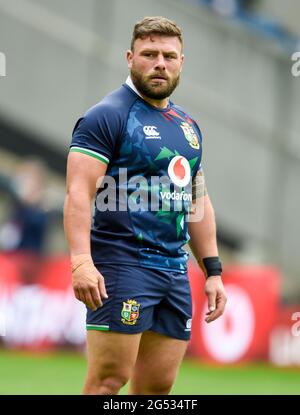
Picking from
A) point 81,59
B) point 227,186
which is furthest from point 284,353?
point 81,59

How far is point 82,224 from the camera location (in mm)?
5590

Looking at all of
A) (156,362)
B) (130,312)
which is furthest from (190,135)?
(156,362)

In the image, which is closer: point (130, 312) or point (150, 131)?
point (130, 312)

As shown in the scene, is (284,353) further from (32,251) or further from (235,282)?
(32,251)

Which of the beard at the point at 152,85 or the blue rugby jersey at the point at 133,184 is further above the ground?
the beard at the point at 152,85

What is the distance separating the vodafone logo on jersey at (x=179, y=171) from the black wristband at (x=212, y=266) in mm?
565

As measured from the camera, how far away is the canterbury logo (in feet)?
19.1

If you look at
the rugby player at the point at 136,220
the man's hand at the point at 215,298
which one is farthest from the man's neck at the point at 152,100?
the man's hand at the point at 215,298

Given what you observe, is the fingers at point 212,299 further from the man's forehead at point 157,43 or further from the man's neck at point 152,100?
the man's forehead at point 157,43

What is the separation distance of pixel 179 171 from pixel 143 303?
2.39ft

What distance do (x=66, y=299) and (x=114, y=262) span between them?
763 cm

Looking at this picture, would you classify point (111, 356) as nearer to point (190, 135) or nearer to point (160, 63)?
point (190, 135)

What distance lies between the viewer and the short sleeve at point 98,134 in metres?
5.68

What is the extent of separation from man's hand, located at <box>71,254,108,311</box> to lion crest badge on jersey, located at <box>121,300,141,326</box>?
0.20 meters
